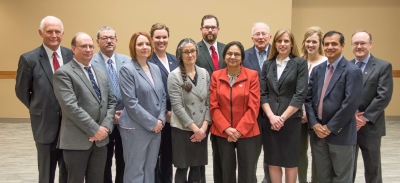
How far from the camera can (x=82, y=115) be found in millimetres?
2926

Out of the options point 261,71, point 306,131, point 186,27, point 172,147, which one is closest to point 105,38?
point 172,147

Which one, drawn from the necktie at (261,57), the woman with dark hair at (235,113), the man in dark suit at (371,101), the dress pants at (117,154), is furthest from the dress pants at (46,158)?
the man in dark suit at (371,101)

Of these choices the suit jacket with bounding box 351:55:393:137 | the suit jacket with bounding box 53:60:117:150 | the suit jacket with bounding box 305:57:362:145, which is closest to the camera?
the suit jacket with bounding box 53:60:117:150

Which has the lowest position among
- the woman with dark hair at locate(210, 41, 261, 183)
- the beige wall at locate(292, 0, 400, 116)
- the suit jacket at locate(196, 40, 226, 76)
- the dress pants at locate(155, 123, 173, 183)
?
the dress pants at locate(155, 123, 173, 183)

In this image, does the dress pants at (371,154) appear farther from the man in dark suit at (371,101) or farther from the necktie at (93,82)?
the necktie at (93,82)

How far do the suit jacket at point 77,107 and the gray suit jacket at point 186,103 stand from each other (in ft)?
1.94

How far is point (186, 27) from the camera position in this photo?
7.54 metres

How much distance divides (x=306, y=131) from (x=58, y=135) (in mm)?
2389

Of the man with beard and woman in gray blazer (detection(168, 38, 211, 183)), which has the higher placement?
the man with beard

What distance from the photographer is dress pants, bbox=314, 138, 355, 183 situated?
10.8ft

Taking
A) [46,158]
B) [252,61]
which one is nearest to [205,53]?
[252,61]

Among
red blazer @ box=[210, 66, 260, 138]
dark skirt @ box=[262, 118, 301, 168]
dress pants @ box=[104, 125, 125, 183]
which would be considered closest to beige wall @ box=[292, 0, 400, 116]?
dark skirt @ box=[262, 118, 301, 168]

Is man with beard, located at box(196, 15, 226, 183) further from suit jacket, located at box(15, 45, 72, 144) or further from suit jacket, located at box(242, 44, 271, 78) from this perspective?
suit jacket, located at box(15, 45, 72, 144)

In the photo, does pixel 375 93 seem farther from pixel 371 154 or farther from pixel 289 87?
pixel 289 87
